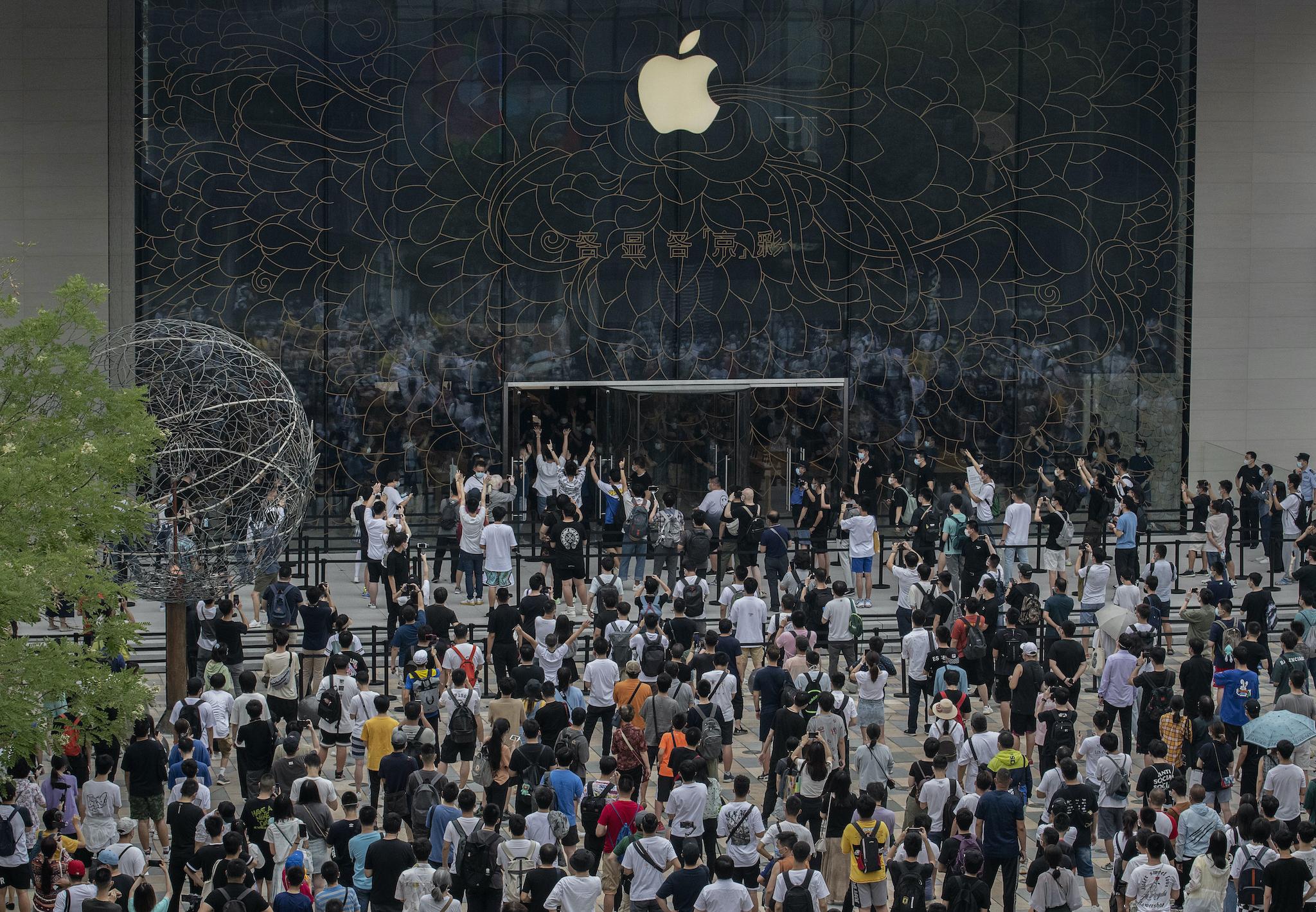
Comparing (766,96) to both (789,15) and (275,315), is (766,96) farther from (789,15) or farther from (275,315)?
(275,315)

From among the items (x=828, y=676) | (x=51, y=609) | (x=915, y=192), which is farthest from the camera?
(x=915, y=192)

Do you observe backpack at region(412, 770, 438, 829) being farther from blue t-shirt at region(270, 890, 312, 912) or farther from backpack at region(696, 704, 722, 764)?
backpack at region(696, 704, 722, 764)

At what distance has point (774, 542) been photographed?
20.9 m

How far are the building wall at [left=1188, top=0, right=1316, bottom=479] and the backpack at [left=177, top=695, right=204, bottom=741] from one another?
2035 centimetres

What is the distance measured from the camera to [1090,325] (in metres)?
29.3

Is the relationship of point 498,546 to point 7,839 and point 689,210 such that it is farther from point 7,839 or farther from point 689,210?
point 689,210

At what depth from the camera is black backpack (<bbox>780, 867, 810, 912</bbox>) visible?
1103 cm

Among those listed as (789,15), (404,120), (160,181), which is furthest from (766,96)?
(160,181)

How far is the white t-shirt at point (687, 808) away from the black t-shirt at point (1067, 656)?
15.7 feet

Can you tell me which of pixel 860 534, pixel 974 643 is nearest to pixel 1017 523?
pixel 860 534

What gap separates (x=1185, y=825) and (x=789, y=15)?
1897 cm

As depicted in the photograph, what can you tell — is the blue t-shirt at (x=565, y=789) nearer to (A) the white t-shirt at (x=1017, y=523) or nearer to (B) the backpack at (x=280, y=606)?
(B) the backpack at (x=280, y=606)

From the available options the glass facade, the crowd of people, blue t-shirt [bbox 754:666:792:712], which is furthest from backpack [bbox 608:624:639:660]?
the glass facade

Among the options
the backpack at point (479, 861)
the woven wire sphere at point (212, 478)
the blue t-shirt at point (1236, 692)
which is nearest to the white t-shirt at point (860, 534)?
the blue t-shirt at point (1236, 692)
